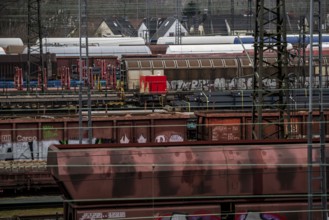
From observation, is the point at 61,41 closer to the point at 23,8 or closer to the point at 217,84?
the point at 23,8

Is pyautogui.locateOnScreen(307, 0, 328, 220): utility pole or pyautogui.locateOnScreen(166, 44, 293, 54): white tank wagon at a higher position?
pyautogui.locateOnScreen(166, 44, 293, 54): white tank wagon

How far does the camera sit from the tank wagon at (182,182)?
934 cm

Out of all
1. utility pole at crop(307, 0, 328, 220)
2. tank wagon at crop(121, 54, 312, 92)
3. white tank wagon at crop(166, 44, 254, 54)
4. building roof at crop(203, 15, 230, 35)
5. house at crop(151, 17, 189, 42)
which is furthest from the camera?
building roof at crop(203, 15, 230, 35)

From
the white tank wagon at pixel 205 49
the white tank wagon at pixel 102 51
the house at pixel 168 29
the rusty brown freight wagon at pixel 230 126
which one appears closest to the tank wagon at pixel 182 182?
the rusty brown freight wagon at pixel 230 126

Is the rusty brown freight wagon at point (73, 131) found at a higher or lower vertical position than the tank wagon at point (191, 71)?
lower

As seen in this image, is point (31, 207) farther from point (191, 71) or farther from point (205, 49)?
point (205, 49)

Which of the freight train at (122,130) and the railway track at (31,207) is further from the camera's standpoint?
the freight train at (122,130)

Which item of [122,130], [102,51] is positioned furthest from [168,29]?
[122,130]

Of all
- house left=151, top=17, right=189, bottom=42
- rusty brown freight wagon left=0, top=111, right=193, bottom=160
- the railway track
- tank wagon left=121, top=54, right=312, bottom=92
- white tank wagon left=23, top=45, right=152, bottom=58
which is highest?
house left=151, top=17, right=189, bottom=42

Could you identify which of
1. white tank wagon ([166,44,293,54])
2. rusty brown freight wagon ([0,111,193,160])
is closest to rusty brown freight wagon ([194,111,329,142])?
rusty brown freight wagon ([0,111,193,160])

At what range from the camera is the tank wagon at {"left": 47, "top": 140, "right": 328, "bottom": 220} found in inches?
368

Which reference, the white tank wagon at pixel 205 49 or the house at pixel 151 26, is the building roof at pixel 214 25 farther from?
the white tank wagon at pixel 205 49

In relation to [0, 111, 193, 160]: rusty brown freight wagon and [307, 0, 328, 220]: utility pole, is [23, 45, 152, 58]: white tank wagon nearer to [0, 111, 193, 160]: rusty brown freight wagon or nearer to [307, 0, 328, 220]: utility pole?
[0, 111, 193, 160]: rusty brown freight wagon

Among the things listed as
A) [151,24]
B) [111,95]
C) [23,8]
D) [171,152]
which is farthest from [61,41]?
[171,152]
